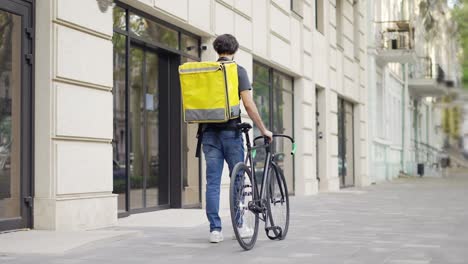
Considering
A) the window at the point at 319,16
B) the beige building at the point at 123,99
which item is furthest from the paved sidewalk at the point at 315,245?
the window at the point at 319,16

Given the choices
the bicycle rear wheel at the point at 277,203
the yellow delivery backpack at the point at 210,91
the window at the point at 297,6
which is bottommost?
the bicycle rear wheel at the point at 277,203

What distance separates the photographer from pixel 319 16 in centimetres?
1873

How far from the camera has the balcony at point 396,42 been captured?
26856 mm

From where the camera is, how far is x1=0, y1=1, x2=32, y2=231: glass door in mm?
7254

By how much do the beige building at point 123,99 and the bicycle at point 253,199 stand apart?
2043 millimetres

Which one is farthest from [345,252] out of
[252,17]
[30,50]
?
[252,17]

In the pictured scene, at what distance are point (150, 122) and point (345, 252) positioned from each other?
4884 millimetres

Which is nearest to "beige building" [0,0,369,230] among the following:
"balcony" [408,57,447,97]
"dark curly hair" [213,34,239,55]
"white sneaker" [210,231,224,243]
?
"white sneaker" [210,231,224,243]

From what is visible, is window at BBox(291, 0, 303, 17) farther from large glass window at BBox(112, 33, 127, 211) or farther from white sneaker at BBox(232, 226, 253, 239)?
white sneaker at BBox(232, 226, 253, 239)

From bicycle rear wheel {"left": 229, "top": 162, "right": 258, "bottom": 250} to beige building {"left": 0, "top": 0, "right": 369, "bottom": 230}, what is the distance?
2112 millimetres

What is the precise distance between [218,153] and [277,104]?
940 cm

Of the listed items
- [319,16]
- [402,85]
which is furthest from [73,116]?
[402,85]

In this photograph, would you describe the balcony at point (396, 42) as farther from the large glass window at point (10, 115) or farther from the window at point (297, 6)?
the large glass window at point (10, 115)

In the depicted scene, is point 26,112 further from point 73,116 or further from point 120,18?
point 120,18
